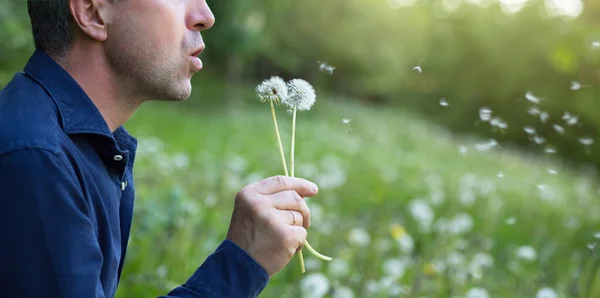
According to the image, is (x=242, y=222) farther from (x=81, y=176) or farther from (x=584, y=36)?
(x=584, y=36)

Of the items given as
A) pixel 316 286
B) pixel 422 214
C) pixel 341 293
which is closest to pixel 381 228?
pixel 422 214

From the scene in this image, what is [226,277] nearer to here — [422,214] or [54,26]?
[54,26]

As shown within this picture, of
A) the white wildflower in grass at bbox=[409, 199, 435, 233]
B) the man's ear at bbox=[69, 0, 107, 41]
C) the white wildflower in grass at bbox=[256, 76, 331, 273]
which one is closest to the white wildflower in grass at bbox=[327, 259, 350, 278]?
the white wildflower in grass at bbox=[409, 199, 435, 233]

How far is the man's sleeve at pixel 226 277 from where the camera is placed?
128 cm

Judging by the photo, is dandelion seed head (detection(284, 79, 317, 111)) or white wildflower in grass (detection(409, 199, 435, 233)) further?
white wildflower in grass (detection(409, 199, 435, 233))

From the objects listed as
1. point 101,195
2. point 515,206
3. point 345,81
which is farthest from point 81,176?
point 345,81

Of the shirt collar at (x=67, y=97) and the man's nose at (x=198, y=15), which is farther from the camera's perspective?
the man's nose at (x=198, y=15)

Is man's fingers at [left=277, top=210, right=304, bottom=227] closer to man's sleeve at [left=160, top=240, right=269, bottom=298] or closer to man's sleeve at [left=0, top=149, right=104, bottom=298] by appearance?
man's sleeve at [left=160, top=240, right=269, bottom=298]

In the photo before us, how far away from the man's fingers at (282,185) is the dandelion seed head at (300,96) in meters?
0.22

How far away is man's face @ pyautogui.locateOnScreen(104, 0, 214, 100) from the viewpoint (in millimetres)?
1348

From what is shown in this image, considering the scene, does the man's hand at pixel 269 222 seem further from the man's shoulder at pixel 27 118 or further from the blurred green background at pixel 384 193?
the blurred green background at pixel 384 193

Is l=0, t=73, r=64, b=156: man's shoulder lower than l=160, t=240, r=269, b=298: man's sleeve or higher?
higher

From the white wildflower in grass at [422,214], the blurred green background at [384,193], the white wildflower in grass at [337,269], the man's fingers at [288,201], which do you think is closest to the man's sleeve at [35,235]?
the man's fingers at [288,201]

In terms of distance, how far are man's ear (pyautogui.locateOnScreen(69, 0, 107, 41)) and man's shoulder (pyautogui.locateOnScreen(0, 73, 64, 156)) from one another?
147 millimetres
